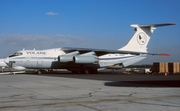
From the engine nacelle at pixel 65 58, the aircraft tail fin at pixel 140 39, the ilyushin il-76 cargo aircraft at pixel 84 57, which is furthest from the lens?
the aircraft tail fin at pixel 140 39

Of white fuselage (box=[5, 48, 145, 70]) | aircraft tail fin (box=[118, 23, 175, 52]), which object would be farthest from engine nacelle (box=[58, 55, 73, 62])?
aircraft tail fin (box=[118, 23, 175, 52])

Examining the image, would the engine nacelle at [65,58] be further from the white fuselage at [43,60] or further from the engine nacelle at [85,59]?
the white fuselage at [43,60]

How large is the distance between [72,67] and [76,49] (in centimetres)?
263

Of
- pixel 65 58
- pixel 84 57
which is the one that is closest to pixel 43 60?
pixel 65 58

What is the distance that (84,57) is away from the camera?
3434 cm

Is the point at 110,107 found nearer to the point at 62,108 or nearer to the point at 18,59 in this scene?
the point at 62,108

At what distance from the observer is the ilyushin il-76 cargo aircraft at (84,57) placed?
33969 millimetres

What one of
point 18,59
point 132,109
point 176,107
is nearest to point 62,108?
point 132,109

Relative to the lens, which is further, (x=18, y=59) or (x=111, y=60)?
(x=111, y=60)

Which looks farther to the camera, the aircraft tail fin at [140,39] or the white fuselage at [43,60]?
the aircraft tail fin at [140,39]

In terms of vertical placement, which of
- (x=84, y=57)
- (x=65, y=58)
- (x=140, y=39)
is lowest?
(x=65, y=58)

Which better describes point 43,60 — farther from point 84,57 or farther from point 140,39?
point 140,39

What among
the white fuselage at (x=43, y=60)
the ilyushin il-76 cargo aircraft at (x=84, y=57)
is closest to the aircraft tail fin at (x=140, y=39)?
the ilyushin il-76 cargo aircraft at (x=84, y=57)

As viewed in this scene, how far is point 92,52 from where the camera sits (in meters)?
36.2
